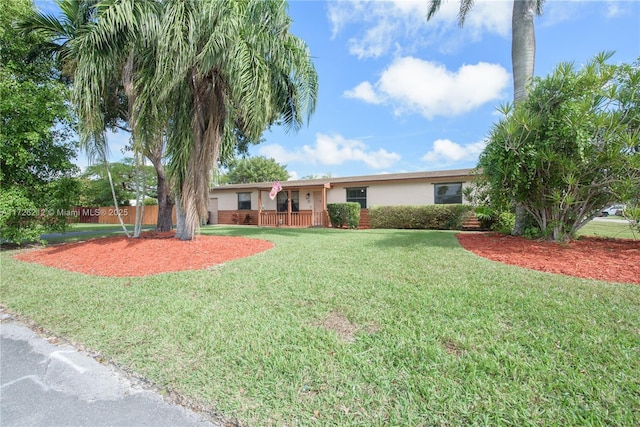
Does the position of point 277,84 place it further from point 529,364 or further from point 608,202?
point 608,202

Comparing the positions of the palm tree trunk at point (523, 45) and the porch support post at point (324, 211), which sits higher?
the palm tree trunk at point (523, 45)

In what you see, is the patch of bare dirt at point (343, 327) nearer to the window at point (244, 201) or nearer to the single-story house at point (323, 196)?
the single-story house at point (323, 196)

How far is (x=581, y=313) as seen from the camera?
2.95 m

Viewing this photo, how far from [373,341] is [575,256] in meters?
5.40

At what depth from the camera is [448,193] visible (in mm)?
14484

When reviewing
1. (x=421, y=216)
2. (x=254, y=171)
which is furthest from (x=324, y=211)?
(x=254, y=171)

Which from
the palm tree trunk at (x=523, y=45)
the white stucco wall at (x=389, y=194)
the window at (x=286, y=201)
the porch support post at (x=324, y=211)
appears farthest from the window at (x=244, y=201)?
the palm tree trunk at (x=523, y=45)

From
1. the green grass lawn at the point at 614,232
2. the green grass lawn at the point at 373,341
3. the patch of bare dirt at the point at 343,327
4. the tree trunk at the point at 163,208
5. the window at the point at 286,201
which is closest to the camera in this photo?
the green grass lawn at the point at 373,341

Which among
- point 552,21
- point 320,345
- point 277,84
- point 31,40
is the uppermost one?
point 552,21

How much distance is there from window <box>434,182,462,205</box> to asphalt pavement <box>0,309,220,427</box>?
14.8 m

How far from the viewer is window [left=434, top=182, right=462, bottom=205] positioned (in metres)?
14.2

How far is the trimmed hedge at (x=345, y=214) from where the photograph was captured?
1475 cm

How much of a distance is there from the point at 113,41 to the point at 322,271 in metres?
6.86

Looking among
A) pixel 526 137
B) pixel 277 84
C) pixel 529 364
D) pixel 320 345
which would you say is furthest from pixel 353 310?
pixel 277 84
